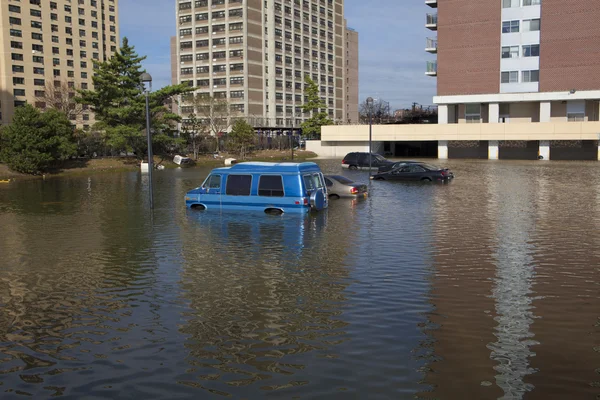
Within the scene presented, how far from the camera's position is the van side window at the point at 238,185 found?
72.7ft

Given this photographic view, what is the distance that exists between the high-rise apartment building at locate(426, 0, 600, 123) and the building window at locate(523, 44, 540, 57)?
0.38 feet

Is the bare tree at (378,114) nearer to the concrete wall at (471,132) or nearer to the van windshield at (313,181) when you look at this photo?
the concrete wall at (471,132)

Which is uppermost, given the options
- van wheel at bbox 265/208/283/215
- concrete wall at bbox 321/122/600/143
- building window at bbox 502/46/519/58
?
building window at bbox 502/46/519/58

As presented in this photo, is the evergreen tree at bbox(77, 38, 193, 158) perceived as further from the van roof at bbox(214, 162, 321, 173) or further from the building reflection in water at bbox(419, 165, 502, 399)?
the building reflection in water at bbox(419, 165, 502, 399)

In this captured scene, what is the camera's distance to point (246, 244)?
1617 cm

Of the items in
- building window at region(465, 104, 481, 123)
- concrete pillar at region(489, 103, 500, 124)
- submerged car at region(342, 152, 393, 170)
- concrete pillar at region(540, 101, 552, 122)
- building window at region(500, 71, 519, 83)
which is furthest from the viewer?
building window at region(465, 104, 481, 123)

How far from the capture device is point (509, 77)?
236 feet

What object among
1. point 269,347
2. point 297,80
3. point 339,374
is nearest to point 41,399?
point 269,347

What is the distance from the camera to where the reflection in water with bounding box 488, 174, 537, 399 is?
710cm

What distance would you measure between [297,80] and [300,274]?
12758 cm

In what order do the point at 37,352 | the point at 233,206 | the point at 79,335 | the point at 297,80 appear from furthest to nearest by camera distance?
the point at 297,80 < the point at 233,206 < the point at 79,335 < the point at 37,352

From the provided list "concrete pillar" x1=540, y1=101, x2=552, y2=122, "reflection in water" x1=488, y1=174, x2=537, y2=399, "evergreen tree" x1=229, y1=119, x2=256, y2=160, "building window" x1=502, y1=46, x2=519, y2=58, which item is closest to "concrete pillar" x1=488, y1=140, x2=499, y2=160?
"concrete pillar" x1=540, y1=101, x2=552, y2=122

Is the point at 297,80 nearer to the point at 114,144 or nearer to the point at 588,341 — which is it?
the point at 114,144

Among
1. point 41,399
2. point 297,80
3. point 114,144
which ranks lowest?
point 41,399
